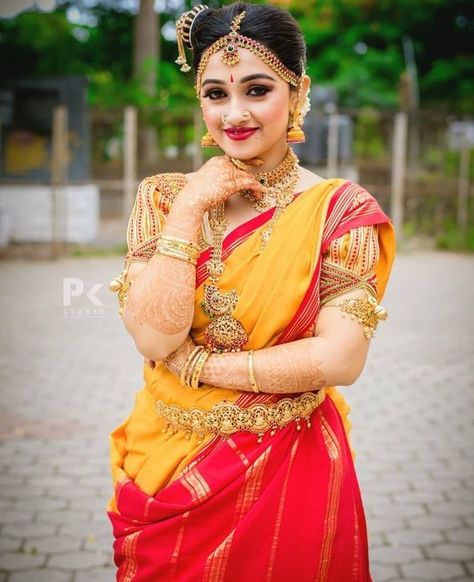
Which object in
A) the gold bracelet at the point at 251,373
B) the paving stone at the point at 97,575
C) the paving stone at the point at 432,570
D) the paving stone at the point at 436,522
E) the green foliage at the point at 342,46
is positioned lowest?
the paving stone at the point at 97,575

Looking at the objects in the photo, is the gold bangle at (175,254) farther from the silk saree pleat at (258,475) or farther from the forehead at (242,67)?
the forehead at (242,67)

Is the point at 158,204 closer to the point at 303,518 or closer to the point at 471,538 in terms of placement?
the point at 303,518

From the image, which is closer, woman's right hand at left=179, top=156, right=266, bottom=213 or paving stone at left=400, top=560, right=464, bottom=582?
woman's right hand at left=179, top=156, right=266, bottom=213

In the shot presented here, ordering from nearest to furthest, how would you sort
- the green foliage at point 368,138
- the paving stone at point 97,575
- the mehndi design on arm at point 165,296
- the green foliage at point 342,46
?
the mehndi design on arm at point 165,296 < the paving stone at point 97,575 < the green foliage at point 368,138 < the green foliage at point 342,46

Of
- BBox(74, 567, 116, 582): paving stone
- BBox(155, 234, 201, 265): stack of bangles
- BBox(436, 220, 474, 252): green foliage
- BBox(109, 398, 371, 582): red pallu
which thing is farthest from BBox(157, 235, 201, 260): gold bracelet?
BBox(436, 220, 474, 252): green foliage

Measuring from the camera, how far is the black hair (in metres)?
1.79

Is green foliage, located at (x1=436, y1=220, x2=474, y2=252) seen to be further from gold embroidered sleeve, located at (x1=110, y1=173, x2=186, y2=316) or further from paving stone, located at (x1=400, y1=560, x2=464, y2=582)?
gold embroidered sleeve, located at (x1=110, y1=173, x2=186, y2=316)

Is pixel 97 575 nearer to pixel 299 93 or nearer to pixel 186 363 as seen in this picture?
pixel 186 363

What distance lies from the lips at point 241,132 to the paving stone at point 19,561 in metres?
2.45

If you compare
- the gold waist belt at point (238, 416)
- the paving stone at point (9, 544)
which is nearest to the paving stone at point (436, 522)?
the paving stone at point (9, 544)

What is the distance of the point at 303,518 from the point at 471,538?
2188mm

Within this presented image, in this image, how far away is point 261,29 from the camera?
179 cm

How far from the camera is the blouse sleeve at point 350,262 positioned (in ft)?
5.92

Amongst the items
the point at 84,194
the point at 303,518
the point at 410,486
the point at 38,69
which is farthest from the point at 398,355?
the point at 38,69
